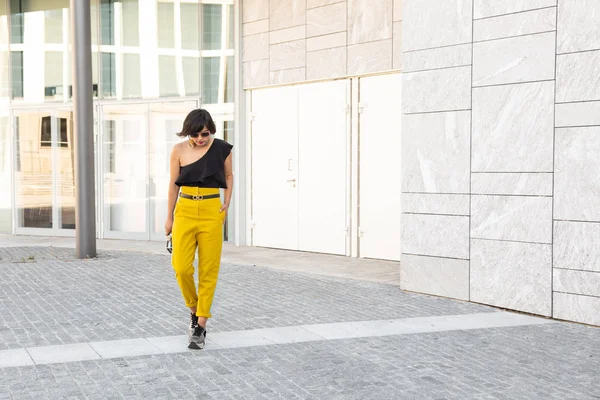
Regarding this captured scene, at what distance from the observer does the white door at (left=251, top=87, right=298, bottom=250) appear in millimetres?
13031

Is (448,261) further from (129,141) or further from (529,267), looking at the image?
(129,141)

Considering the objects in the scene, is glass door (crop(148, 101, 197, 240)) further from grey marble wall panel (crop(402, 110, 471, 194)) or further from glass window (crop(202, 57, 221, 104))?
grey marble wall panel (crop(402, 110, 471, 194))

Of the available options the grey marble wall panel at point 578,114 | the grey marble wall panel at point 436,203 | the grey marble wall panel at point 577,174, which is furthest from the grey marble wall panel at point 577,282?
the grey marble wall panel at point 578,114

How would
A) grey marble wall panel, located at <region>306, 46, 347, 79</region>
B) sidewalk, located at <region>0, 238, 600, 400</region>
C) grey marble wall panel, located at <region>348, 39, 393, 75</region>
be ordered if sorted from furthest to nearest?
grey marble wall panel, located at <region>306, 46, 347, 79</region> → grey marble wall panel, located at <region>348, 39, 393, 75</region> → sidewalk, located at <region>0, 238, 600, 400</region>

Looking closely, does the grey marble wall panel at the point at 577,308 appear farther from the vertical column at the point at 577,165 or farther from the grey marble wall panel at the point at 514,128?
the grey marble wall panel at the point at 514,128

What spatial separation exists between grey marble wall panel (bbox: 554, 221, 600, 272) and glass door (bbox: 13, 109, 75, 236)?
1042cm

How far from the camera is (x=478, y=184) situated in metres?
8.02

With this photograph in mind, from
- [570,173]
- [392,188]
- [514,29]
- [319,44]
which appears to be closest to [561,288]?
[570,173]

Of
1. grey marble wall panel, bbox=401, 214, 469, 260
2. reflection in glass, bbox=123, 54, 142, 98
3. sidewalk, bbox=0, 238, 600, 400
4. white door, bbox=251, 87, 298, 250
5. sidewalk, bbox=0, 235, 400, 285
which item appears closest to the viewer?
sidewalk, bbox=0, 238, 600, 400

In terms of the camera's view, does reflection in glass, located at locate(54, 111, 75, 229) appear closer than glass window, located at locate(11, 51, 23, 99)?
Yes

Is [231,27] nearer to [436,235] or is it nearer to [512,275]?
[436,235]

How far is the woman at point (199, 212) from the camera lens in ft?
19.9

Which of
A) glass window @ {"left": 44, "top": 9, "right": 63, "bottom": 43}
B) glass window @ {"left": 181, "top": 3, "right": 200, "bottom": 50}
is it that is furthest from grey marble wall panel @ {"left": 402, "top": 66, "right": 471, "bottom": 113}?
glass window @ {"left": 44, "top": 9, "right": 63, "bottom": 43}

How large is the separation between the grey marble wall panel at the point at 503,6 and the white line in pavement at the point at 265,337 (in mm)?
2823
